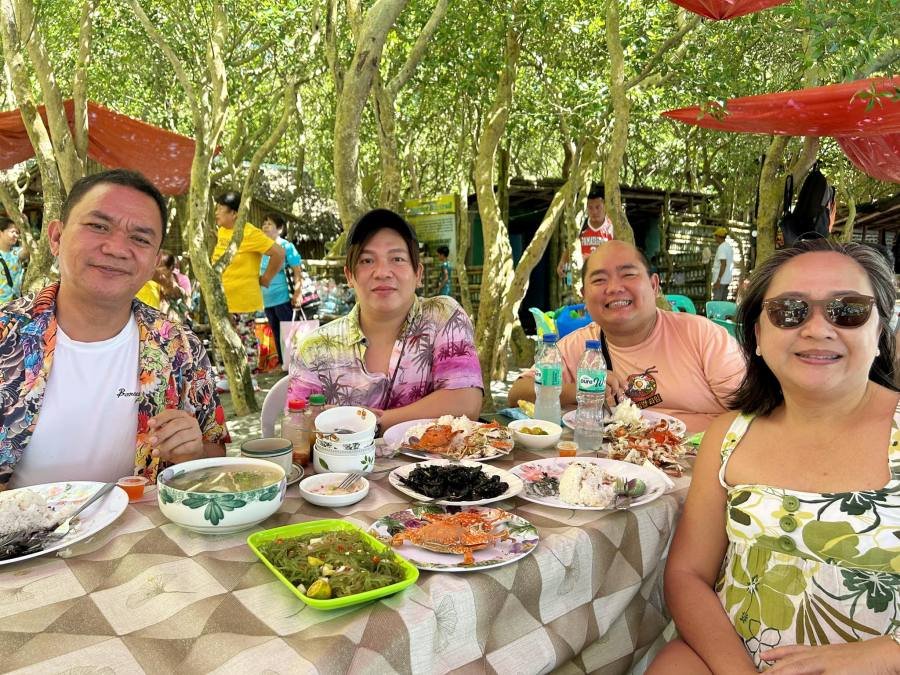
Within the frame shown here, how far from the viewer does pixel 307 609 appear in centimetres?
114

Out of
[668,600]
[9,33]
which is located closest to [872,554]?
[668,600]

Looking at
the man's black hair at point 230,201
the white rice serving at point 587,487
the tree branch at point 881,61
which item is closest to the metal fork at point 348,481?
the white rice serving at point 587,487

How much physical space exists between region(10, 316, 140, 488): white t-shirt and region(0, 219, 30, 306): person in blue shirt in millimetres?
7053

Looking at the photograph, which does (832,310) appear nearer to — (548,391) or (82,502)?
(548,391)

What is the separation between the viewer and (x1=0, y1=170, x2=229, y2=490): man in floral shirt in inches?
76.4

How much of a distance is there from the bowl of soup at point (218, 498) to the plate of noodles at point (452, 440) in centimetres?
64

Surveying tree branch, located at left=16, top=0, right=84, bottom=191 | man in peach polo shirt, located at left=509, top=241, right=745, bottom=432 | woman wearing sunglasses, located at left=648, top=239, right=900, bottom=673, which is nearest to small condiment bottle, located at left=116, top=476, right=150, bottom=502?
woman wearing sunglasses, located at left=648, top=239, right=900, bottom=673

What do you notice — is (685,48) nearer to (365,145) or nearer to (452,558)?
(452,558)

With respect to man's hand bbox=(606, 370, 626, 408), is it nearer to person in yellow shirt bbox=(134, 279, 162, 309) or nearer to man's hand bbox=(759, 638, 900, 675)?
man's hand bbox=(759, 638, 900, 675)

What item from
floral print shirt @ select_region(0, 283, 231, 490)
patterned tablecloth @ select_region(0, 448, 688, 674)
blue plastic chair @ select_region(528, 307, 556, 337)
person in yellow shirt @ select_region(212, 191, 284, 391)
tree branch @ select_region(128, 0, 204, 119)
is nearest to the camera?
patterned tablecloth @ select_region(0, 448, 688, 674)

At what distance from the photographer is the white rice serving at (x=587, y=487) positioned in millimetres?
1648

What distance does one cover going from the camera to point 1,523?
1.34 metres

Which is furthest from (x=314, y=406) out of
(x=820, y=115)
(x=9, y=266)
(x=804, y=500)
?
(x=9, y=266)

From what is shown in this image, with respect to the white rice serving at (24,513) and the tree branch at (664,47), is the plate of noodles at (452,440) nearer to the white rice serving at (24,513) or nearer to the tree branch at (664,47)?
the white rice serving at (24,513)
